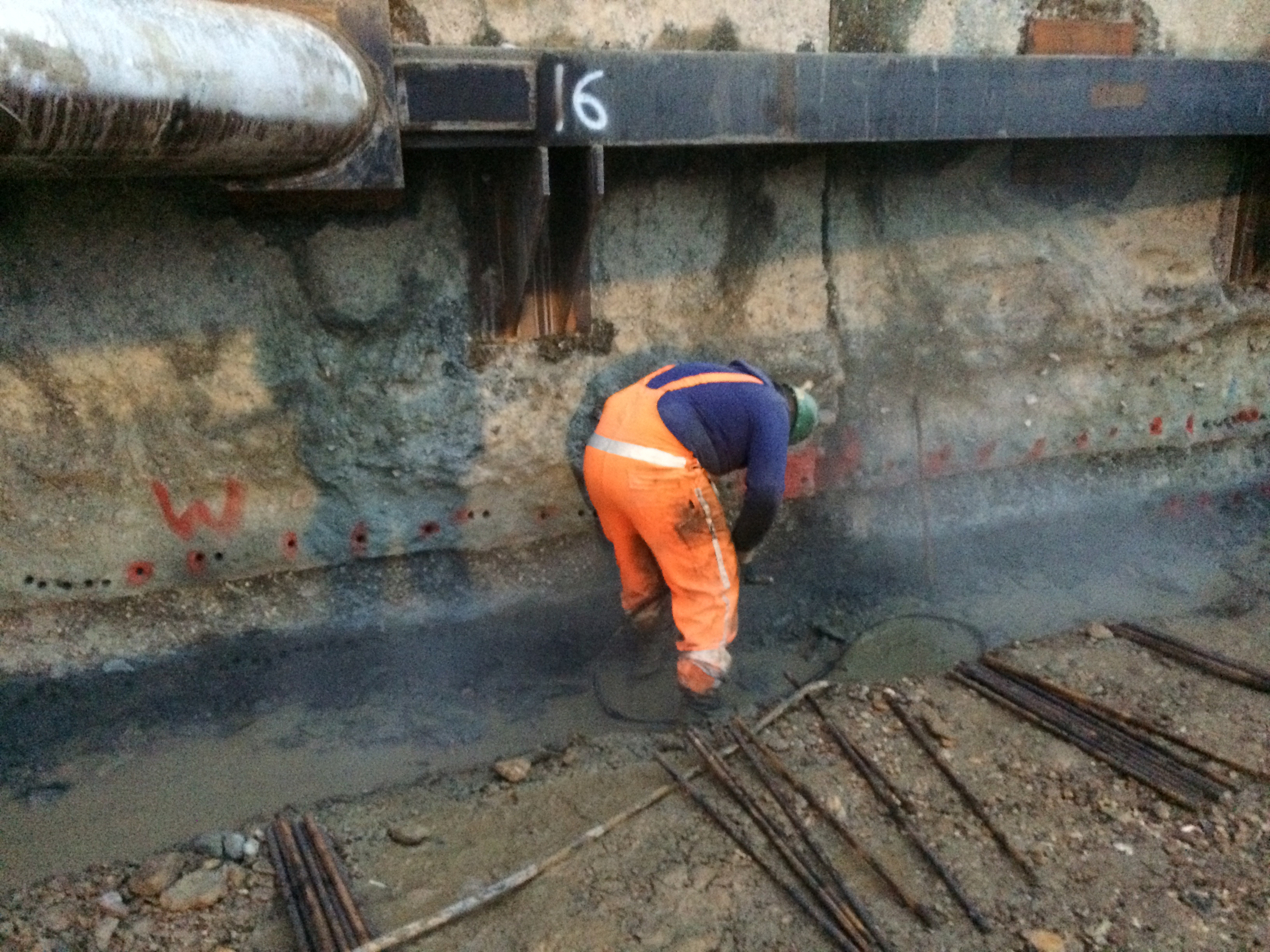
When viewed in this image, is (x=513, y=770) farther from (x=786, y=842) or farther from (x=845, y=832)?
(x=845, y=832)

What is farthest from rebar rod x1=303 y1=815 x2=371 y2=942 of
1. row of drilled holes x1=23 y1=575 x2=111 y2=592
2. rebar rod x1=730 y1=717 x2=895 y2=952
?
rebar rod x1=730 y1=717 x2=895 y2=952

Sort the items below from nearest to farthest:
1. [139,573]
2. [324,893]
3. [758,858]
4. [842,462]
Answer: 1. [324,893]
2. [758,858]
3. [139,573]
4. [842,462]

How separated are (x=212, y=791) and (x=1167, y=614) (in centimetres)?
464

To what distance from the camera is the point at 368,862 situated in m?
3.35

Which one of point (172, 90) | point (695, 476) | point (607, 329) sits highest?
point (172, 90)

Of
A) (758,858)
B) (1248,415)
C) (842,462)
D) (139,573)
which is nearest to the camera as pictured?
(758,858)

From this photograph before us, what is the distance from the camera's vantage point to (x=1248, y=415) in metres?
6.12

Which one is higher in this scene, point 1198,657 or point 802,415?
point 802,415

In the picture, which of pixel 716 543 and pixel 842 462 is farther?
pixel 842 462

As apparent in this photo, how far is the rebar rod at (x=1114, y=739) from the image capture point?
3650 millimetres

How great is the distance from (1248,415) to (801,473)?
3.16 metres

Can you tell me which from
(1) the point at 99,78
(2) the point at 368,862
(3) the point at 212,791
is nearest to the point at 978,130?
(1) the point at 99,78

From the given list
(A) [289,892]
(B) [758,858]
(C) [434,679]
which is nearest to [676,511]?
(B) [758,858]

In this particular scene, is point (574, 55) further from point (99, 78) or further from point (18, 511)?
point (18, 511)
